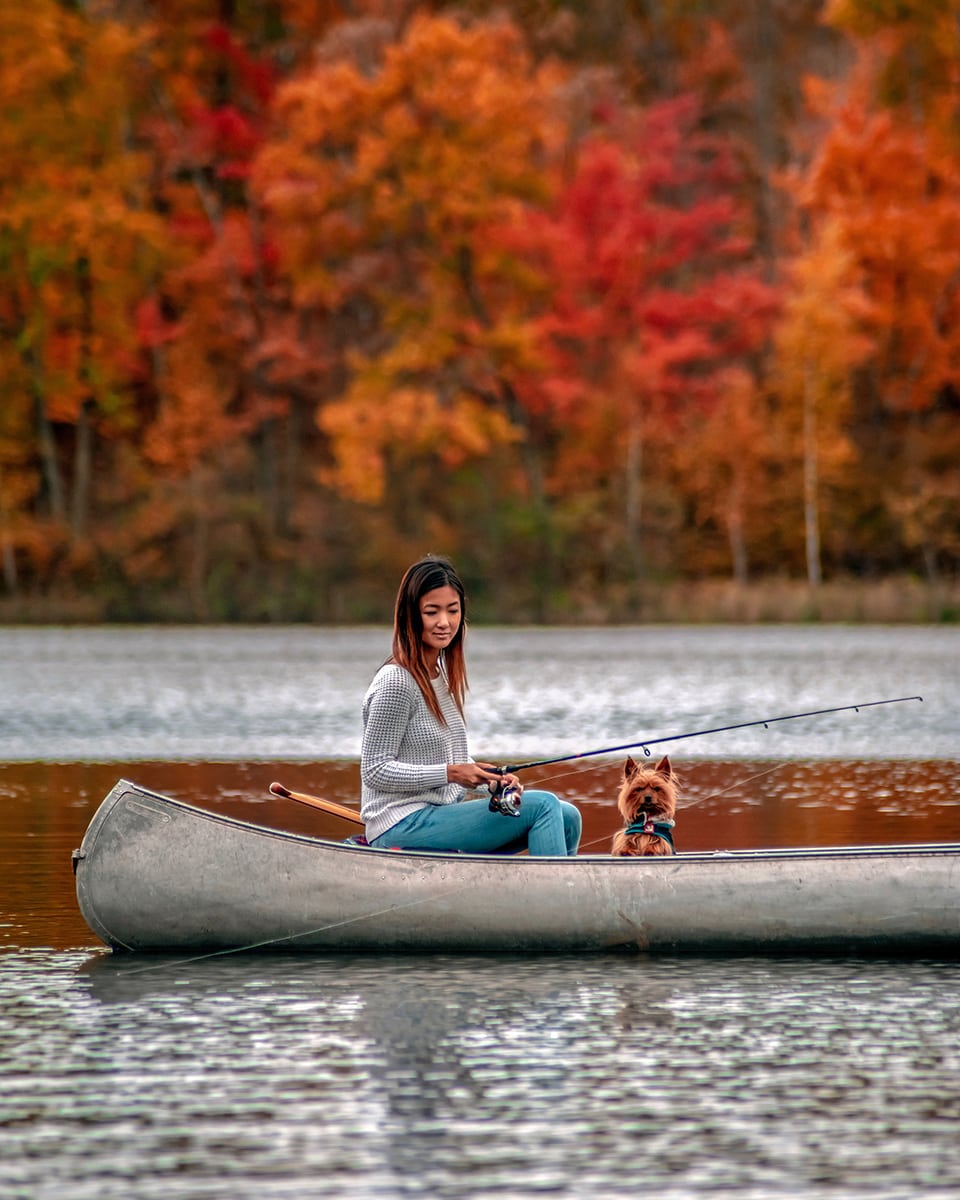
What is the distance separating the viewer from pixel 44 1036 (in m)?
8.13

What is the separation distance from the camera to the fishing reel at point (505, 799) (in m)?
9.32

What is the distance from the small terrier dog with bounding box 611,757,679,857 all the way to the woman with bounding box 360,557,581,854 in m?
0.26

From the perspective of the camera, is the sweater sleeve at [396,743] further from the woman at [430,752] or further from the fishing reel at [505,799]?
the fishing reel at [505,799]

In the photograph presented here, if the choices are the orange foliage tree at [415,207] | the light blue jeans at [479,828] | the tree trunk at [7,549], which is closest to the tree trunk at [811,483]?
the orange foliage tree at [415,207]

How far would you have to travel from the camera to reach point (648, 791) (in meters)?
9.83

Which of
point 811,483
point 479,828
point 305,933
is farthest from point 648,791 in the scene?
point 811,483

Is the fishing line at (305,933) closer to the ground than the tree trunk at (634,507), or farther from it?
closer to the ground

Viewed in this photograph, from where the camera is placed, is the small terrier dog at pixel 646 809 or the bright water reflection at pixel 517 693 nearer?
the small terrier dog at pixel 646 809

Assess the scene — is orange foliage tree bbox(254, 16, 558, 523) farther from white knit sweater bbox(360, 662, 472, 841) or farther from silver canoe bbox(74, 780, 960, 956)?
silver canoe bbox(74, 780, 960, 956)

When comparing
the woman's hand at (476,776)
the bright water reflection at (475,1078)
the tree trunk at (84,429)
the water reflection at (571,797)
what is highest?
the tree trunk at (84,429)

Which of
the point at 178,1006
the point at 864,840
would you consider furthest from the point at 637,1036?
the point at 864,840

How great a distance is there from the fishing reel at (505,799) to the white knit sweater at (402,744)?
28 centimetres

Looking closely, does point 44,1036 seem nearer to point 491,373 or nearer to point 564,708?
point 564,708

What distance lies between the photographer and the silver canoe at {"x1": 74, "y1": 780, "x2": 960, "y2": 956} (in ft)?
31.3
